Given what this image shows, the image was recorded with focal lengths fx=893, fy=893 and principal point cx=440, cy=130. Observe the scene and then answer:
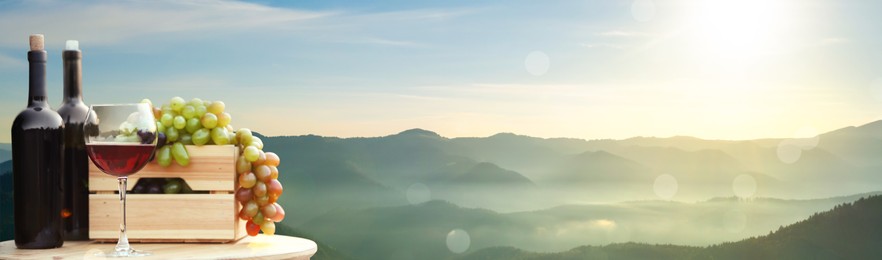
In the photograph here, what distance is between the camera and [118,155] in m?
2.94

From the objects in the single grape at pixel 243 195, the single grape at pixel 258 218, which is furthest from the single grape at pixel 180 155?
the single grape at pixel 258 218

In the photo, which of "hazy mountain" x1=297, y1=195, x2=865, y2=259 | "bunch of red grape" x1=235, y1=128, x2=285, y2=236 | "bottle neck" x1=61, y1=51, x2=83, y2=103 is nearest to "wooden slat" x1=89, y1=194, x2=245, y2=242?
"bunch of red grape" x1=235, y1=128, x2=285, y2=236

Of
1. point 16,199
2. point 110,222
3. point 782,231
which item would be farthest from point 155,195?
point 782,231

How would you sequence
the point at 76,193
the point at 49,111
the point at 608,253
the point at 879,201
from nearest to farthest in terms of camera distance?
the point at 49,111
the point at 76,193
the point at 608,253
the point at 879,201

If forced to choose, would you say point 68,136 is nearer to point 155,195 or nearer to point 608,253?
point 155,195

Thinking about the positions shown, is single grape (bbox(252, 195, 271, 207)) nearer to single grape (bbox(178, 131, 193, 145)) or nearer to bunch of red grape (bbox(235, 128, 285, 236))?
bunch of red grape (bbox(235, 128, 285, 236))

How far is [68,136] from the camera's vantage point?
3344mm

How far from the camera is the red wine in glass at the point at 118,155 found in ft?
9.64

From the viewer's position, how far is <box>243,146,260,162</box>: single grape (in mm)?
3473

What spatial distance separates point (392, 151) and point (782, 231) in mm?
5387

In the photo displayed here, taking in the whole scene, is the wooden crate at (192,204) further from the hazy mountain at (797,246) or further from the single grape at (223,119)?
the hazy mountain at (797,246)

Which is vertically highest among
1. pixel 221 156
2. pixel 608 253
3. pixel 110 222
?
→ pixel 221 156

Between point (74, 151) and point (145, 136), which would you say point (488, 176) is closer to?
point (74, 151)

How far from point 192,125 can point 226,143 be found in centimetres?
15
